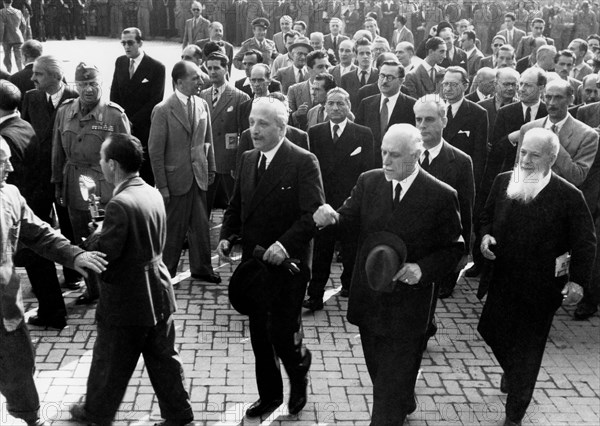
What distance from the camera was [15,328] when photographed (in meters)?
4.77

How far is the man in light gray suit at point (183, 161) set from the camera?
768cm

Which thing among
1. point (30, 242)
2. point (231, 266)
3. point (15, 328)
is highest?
point (30, 242)

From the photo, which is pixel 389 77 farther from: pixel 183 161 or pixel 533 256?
pixel 533 256

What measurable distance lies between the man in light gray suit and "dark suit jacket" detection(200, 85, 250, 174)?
2.61 feet

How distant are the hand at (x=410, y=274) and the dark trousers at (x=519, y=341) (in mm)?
1081

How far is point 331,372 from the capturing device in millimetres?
6277

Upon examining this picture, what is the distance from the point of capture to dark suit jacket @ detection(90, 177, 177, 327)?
4.60 metres

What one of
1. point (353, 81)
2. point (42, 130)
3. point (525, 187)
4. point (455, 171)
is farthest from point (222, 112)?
point (525, 187)

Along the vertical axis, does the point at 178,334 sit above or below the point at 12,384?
below

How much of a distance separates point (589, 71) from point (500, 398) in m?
8.07

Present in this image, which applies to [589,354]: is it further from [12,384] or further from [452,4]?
[452,4]

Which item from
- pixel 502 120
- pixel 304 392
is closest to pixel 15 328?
pixel 304 392

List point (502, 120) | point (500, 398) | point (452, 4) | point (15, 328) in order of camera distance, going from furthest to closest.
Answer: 1. point (452, 4)
2. point (502, 120)
3. point (500, 398)
4. point (15, 328)

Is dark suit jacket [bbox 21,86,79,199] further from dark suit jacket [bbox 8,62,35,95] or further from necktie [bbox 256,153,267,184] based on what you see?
necktie [bbox 256,153,267,184]
